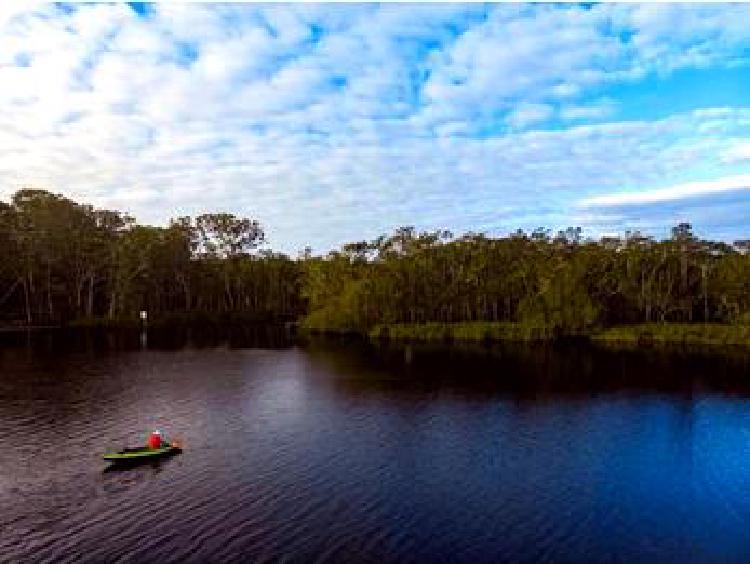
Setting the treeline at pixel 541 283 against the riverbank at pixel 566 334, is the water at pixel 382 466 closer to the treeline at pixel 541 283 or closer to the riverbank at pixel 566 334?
the riverbank at pixel 566 334

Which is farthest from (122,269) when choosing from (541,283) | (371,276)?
(541,283)

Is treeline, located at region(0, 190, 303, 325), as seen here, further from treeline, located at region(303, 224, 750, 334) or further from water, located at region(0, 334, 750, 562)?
water, located at region(0, 334, 750, 562)

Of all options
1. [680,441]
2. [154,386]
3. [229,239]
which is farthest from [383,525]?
[229,239]

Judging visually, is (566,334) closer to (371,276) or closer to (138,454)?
(371,276)

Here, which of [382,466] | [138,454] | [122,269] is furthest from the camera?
[122,269]

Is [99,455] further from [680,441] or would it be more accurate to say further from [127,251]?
[127,251]

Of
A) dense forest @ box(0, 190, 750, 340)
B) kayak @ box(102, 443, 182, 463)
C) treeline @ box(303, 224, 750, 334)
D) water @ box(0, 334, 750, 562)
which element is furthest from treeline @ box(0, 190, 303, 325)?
kayak @ box(102, 443, 182, 463)

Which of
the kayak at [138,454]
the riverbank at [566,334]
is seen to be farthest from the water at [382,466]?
the riverbank at [566,334]
